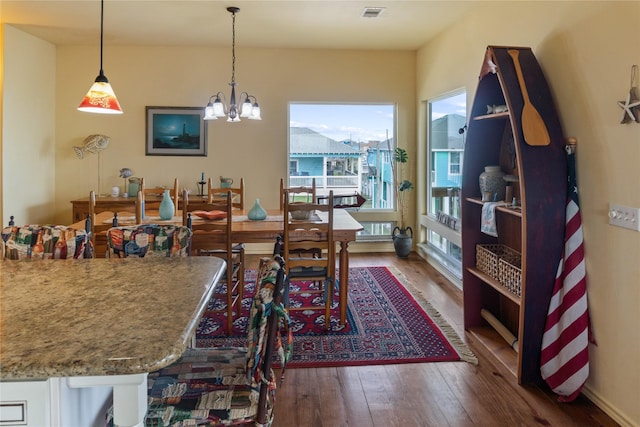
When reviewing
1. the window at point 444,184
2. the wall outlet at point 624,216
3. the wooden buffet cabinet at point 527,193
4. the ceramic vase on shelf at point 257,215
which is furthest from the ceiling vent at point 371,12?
the wall outlet at point 624,216

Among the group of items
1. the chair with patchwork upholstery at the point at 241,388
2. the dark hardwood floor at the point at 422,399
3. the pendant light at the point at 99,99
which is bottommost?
the dark hardwood floor at the point at 422,399

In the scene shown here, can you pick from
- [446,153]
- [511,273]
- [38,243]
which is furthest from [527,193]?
[446,153]

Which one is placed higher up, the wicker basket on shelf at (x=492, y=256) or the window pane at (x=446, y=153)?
the window pane at (x=446, y=153)

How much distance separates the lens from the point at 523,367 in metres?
2.49

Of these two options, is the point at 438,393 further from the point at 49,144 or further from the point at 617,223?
the point at 49,144

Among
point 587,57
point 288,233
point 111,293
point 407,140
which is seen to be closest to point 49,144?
point 288,233

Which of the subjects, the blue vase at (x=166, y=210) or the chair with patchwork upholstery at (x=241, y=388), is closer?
the chair with patchwork upholstery at (x=241, y=388)

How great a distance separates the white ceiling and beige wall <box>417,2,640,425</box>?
1.73 metres

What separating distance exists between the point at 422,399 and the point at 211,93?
466 cm

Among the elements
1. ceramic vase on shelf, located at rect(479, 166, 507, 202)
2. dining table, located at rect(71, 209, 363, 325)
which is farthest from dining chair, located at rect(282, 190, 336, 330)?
ceramic vase on shelf, located at rect(479, 166, 507, 202)

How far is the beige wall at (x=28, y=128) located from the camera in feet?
15.8

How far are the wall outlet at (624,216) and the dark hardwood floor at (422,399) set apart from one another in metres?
0.98

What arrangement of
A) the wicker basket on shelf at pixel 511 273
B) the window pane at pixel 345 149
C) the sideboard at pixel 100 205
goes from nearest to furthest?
1. the wicker basket on shelf at pixel 511 273
2. the sideboard at pixel 100 205
3. the window pane at pixel 345 149

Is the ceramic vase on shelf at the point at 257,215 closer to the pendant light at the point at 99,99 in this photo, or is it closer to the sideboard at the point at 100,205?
the pendant light at the point at 99,99
